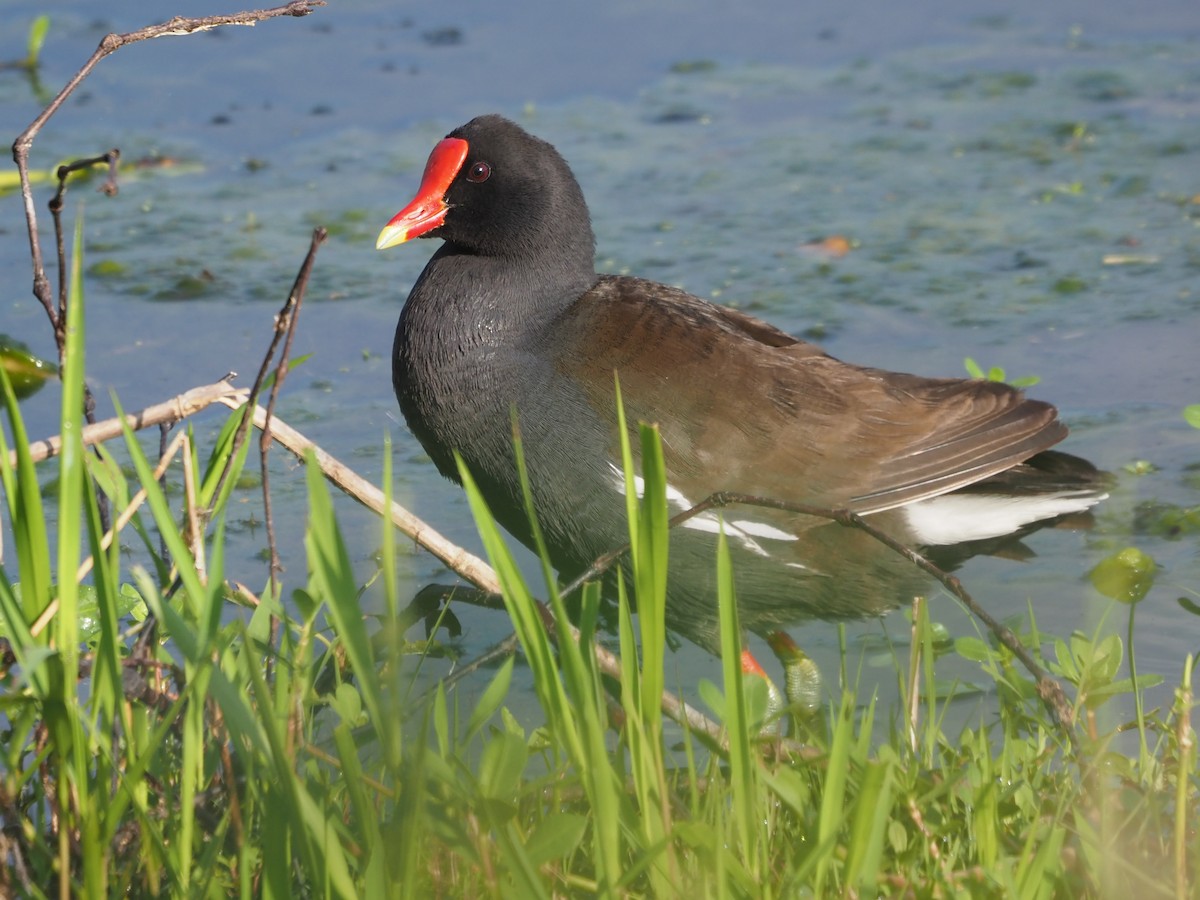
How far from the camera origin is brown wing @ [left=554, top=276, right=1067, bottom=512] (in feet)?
8.70

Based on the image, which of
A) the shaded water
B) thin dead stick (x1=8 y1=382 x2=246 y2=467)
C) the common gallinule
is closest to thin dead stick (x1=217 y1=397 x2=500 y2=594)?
thin dead stick (x1=8 y1=382 x2=246 y2=467)

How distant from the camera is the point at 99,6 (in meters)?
6.76

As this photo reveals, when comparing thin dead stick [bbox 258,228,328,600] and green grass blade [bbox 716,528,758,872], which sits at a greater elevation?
thin dead stick [bbox 258,228,328,600]

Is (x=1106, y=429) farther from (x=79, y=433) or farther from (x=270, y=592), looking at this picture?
(x=79, y=433)

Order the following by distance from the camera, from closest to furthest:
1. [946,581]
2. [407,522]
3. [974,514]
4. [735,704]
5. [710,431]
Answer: [735,704] < [946,581] < [407,522] < [710,431] < [974,514]

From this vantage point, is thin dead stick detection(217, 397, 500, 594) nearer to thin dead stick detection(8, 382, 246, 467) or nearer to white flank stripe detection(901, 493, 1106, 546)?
thin dead stick detection(8, 382, 246, 467)

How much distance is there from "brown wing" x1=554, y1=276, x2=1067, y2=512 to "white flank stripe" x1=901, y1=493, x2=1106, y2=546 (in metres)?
0.07

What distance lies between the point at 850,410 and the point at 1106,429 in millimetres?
1147

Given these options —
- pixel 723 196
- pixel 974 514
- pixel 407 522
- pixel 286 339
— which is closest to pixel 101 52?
pixel 286 339

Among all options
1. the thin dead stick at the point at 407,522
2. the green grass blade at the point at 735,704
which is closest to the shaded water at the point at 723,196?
the thin dead stick at the point at 407,522

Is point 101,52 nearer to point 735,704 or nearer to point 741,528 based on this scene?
point 735,704

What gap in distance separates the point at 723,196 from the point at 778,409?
2.71 metres

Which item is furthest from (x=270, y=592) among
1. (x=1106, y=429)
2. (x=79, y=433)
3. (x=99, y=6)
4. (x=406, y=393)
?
(x=99, y=6)

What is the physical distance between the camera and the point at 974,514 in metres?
2.82
